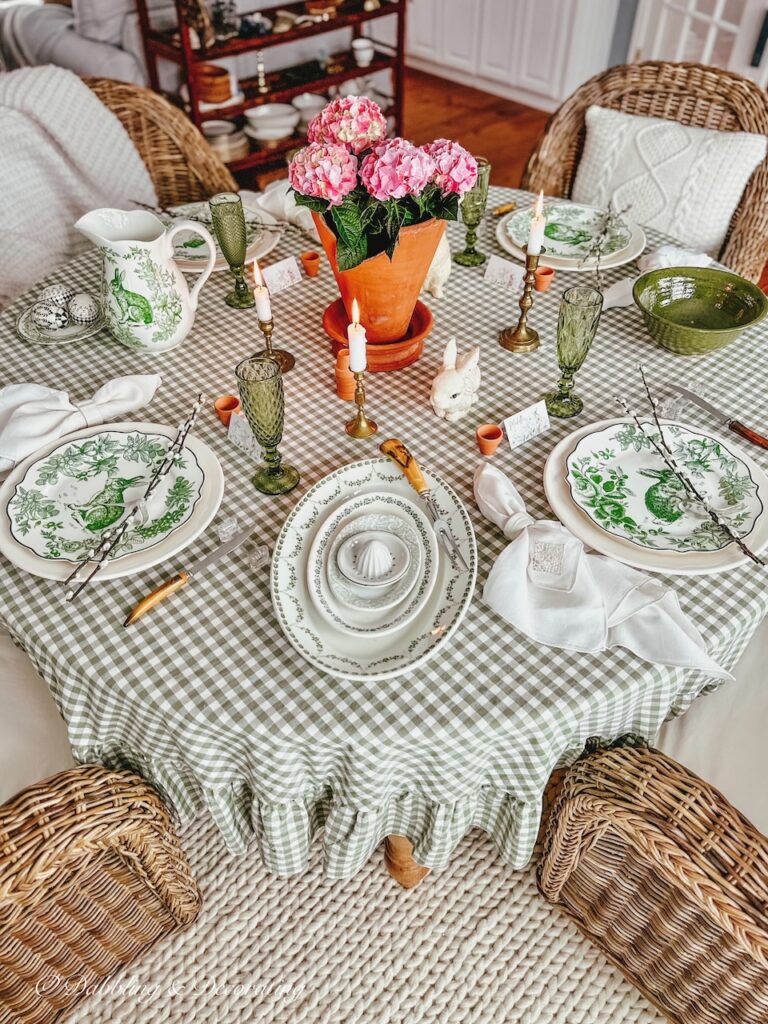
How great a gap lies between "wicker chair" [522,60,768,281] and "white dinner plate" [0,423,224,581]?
135 cm

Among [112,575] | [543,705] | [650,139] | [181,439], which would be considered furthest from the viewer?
[650,139]

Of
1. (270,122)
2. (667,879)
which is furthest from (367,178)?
(270,122)

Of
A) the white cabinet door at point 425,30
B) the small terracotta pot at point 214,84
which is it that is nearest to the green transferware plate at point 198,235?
the small terracotta pot at point 214,84

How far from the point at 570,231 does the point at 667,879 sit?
4.15 ft

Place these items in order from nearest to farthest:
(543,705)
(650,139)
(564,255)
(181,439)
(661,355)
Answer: (543,705)
(181,439)
(661,355)
(564,255)
(650,139)

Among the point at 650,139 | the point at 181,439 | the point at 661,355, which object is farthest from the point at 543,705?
the point at 650,139

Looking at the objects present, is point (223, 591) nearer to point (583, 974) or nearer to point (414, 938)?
point (414, 938)

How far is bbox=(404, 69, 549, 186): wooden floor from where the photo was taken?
403 centimetres

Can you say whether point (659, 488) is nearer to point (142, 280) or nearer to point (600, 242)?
point (600, 242)

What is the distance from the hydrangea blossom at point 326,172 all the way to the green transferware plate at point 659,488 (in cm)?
52

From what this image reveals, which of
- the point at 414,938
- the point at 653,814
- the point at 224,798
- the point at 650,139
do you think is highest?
the point at 650,139

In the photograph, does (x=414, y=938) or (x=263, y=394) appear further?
(x=414, y=938)

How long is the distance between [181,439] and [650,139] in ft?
4.79

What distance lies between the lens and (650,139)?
191 centimetres
